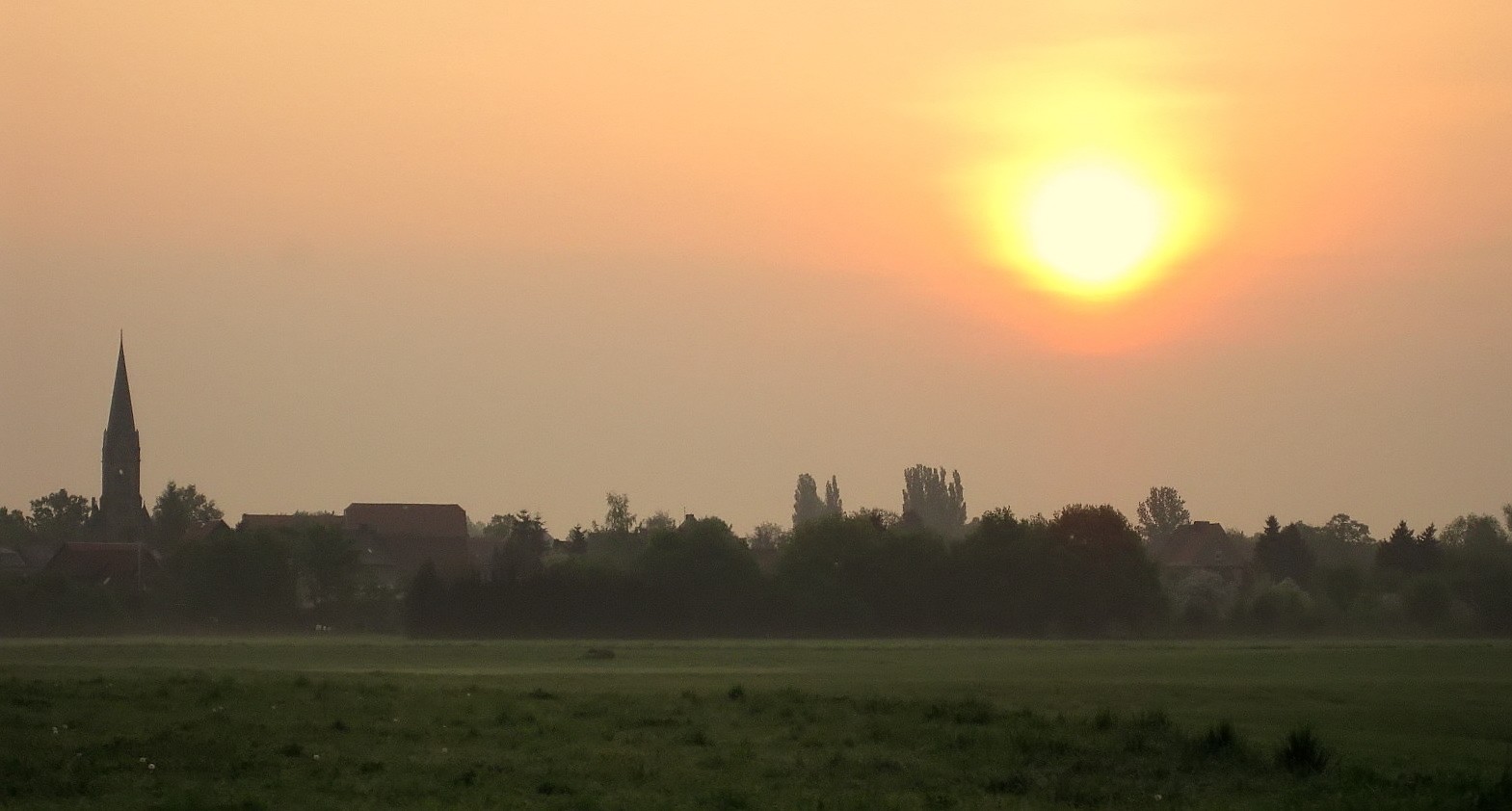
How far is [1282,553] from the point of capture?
152 meters

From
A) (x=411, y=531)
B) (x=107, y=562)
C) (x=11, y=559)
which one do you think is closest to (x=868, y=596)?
(x=107, y=562)

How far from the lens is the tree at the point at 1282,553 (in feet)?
496

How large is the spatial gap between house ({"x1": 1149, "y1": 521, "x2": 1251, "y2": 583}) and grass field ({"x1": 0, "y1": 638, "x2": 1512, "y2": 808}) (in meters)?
122

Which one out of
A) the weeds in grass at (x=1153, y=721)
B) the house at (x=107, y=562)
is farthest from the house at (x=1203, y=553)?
the weeds in grass at (x=1153, y=721)

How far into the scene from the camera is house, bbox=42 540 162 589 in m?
140

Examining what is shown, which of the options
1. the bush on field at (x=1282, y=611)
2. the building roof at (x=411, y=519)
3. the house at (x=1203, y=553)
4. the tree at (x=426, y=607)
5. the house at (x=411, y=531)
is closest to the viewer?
the tree at (x=426, y=607)

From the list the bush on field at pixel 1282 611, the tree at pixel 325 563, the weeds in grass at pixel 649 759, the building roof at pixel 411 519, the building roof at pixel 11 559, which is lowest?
the weeds in grass at pixel 649 759

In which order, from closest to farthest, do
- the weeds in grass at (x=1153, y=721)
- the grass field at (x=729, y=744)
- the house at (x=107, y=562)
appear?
the grass field at (x=729, y=744) → the weeds in grass at (x=1153, y=721) → the house at (x=107, y=562)

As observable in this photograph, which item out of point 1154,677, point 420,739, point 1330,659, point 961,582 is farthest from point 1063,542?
point 420,739

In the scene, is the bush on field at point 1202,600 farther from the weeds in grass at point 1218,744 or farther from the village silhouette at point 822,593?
the weeds in grass at point 1218,744

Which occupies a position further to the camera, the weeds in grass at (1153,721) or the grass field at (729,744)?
the weeds in grass at (1153,721)

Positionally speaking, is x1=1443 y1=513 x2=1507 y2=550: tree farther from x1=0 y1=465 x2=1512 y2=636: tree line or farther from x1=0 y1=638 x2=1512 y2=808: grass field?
x1=0 y1=638 x2=1512 y2=808: grass field

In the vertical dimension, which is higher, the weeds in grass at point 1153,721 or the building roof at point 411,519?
the building roof at point 411,519

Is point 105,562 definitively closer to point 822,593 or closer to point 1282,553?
point 822,593
